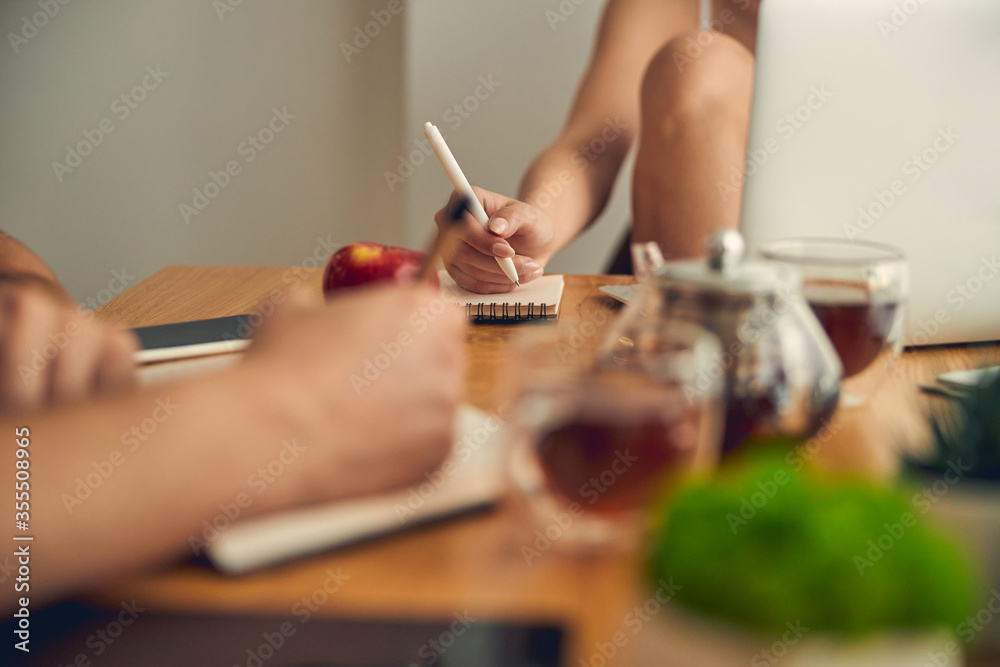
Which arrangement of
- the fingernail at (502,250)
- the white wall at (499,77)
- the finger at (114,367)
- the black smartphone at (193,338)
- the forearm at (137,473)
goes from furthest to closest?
the white wall at (499,77), the fingernail at (502,250), the black smartphone at (193,338), the finger at (114,367), the forearm at (137,473)

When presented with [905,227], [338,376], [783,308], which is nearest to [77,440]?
[338,376]

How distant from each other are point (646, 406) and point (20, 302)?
0.33 metres

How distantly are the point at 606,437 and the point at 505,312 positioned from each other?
44 cm

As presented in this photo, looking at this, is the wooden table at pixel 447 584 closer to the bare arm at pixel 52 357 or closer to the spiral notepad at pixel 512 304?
the bare arm at pixel 52 357

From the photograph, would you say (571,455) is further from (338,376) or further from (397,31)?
(397,31)

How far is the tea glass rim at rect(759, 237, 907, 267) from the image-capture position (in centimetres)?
47

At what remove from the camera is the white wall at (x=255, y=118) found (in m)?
2.07

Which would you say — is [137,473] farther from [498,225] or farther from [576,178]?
[576,178]

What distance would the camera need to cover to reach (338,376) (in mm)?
355

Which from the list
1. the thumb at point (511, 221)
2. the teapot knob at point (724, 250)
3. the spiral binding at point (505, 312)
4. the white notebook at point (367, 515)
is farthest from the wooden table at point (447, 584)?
the thumb at point (511, 221)

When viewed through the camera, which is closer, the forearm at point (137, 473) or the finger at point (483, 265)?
the forearm at point (137, 473)

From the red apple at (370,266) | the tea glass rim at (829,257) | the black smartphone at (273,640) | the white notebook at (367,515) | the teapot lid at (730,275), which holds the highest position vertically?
the teapot lid at (730,275)

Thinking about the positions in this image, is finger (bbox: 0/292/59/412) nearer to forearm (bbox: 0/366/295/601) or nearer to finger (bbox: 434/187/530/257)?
forearm (bbox: 0/366/295/601)

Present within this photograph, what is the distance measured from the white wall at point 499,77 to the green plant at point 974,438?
6.04ft
